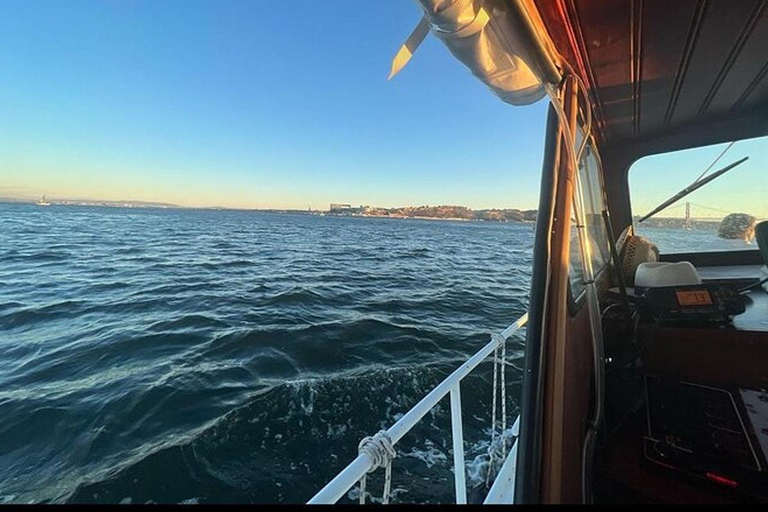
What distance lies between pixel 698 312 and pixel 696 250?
2.24 m

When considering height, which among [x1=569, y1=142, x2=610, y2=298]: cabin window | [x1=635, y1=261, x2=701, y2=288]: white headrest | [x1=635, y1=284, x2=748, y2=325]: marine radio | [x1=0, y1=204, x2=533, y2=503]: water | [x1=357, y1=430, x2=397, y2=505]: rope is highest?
[x1=569, y1=142, x2=610, y2=298]: cabin window

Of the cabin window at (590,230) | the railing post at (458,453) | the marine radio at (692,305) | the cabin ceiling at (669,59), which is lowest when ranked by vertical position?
the railing post at (458,453)

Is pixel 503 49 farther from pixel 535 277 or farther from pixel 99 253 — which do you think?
pixel 99 253

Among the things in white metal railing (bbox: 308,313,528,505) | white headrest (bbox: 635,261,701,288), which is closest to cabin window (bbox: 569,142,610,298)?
white headrest (bbox: 635,261,701,288)

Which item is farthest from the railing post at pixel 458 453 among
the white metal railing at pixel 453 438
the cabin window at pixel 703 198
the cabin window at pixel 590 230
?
the cabin window at pixel 703 198

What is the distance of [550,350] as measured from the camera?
0.95 meters

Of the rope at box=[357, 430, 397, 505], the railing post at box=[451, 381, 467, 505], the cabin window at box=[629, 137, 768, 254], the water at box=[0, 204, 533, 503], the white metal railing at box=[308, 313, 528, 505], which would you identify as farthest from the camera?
the cabin window at box=[629, 137, 768, 254]

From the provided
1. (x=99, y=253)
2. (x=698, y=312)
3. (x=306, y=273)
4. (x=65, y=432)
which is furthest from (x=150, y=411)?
(x=99, y=253)

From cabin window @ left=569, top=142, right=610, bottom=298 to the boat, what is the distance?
0.09 ft

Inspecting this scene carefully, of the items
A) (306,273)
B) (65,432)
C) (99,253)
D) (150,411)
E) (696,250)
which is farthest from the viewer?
(99,253)

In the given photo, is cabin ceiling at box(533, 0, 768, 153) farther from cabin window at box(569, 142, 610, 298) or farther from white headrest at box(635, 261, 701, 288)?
white headrest at box(635, 261, 701, 288)

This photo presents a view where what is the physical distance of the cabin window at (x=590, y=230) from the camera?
150 cm

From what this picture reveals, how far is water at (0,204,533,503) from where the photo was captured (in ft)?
7.64

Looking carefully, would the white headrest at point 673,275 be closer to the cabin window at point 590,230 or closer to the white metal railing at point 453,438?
the cabin window at point 590,230
